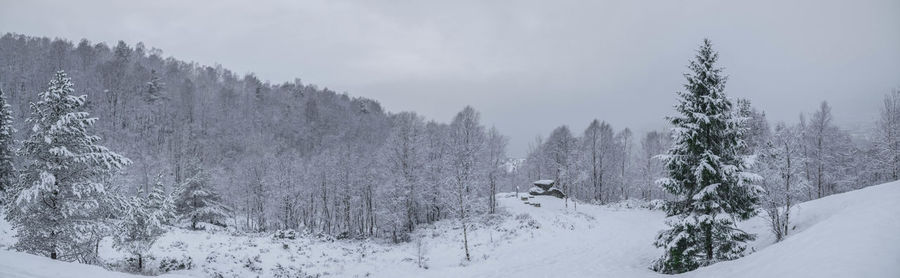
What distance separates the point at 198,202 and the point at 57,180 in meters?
27.6

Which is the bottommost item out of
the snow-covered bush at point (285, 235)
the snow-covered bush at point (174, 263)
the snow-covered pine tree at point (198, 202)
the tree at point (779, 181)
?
the snow-covered bush at point (285, 235)

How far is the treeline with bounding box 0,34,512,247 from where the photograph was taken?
3938cm

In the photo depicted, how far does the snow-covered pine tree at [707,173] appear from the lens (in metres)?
15.1

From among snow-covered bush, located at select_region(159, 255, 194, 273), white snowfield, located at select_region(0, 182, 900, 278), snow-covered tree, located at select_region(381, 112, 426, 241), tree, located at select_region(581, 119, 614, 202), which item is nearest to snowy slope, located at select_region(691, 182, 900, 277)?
white snowfield, located at select_region(0, 182, 900, 278)

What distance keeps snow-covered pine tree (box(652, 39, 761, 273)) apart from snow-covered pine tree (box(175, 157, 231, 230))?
39.4m

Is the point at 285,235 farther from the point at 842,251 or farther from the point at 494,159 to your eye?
the point at 842,251

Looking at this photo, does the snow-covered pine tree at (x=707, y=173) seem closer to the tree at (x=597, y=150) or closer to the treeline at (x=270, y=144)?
the treeline at (x=270, y=144)

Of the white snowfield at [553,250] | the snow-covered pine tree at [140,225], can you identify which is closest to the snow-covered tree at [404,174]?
the white snowfield at [553,250]

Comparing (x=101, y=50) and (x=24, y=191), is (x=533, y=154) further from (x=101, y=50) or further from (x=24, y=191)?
(x=101, y=50)

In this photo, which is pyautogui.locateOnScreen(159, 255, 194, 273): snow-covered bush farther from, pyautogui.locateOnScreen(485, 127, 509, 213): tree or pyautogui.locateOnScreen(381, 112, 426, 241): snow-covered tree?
pyautogui.locateOnScreen(485, 127, 509, 213): tree

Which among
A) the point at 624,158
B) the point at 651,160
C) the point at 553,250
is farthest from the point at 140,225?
the point at 624,158

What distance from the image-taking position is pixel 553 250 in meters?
26.3

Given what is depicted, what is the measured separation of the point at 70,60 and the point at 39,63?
5.27 metres

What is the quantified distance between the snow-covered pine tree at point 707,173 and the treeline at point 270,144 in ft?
50.0
